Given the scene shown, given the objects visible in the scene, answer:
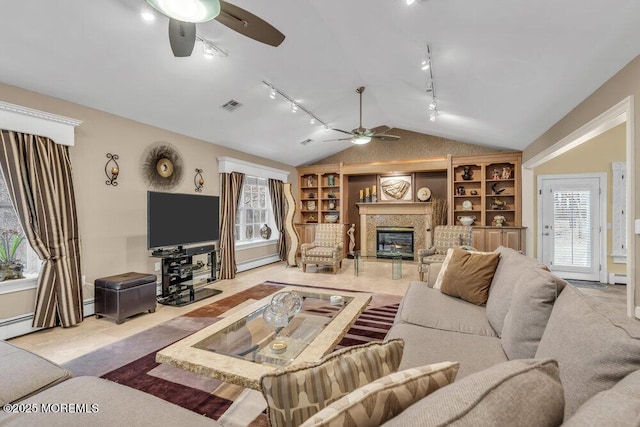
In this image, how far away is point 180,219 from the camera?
4.15m

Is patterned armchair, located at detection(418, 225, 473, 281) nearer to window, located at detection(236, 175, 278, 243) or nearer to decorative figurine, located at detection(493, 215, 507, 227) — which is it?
decorative figurine, located at detection(493, 215, 507, 227)

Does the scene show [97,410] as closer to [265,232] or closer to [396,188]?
[265,232]

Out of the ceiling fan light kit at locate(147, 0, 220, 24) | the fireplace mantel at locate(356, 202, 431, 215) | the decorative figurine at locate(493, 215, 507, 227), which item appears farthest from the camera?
the fireplace mantel at locate(356, 202, 431, 215)

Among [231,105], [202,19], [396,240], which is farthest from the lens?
[396,240]

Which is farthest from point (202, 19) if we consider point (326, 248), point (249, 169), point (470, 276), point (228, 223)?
point (326, 248)

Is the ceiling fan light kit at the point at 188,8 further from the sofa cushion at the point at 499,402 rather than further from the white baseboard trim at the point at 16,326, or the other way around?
the white baseboard trim at the point at 16,326

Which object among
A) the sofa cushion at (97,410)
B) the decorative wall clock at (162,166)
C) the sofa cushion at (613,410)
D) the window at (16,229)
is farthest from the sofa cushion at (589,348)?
the decorative wall clock at (162,166)

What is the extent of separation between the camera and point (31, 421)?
41.3 inches

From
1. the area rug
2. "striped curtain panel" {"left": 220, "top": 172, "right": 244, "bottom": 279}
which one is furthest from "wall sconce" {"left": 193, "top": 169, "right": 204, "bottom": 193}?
the area rug

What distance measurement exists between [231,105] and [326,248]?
10.4 ft

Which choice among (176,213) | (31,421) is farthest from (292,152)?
(31,421)

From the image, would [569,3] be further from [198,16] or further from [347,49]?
[198,16]

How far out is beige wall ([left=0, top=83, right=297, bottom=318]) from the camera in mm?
3135

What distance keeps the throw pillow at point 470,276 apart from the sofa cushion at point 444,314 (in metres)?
0.06
